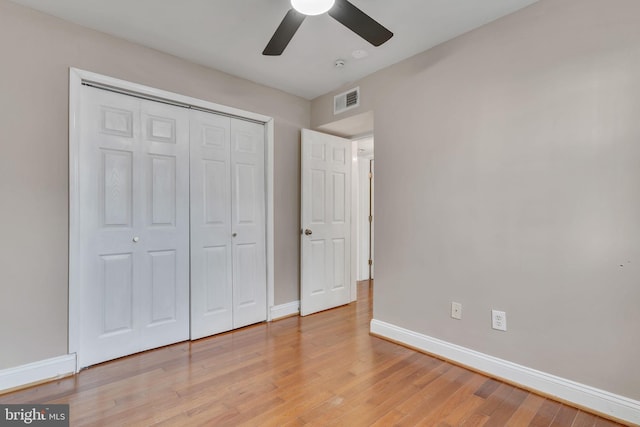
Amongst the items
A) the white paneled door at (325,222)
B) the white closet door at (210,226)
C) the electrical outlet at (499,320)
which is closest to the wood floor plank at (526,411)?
the electrical outlet at (499,320)

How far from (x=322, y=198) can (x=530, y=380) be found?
245cm

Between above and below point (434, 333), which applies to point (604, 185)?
above

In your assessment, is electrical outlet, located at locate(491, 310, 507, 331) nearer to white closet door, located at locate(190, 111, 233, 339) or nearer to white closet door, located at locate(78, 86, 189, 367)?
white closet door, located at locate(190, 111, 233, 339)

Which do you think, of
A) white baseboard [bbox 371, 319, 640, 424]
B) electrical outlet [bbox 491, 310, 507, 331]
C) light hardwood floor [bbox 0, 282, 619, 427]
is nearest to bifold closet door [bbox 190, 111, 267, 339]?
light hardwood floor [bbox 0, 282, 619, 427]

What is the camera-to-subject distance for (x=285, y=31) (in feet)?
5.75

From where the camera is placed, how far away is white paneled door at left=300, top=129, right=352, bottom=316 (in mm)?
3424

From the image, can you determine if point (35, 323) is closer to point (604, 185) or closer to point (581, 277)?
point (581, 277)

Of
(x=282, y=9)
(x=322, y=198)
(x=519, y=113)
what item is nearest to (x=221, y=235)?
(x=322, y=198)

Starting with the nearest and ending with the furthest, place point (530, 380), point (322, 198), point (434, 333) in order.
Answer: point (530, 380)
point (434, 333)
point (322, 198)

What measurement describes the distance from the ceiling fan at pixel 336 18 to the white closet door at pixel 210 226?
4.25 feet

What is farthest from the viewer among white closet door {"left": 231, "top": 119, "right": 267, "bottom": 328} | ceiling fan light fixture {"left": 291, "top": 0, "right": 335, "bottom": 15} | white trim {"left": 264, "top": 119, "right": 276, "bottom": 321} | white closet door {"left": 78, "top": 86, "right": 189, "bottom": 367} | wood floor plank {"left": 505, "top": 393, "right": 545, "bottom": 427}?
white trim {"left": 264, "top": 119, "right": 276, "bottom": 321}

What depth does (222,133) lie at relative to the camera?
2.95 metres

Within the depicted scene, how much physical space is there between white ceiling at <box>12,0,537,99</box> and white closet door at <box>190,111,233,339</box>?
0.61 metres

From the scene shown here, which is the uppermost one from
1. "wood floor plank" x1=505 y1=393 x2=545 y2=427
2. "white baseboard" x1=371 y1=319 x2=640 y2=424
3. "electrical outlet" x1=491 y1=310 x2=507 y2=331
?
"electrical outlet" x1=491 y1=310 x2=507 y2=331
